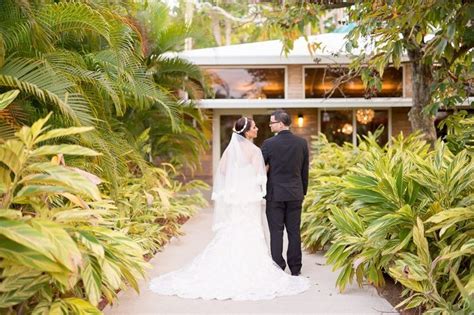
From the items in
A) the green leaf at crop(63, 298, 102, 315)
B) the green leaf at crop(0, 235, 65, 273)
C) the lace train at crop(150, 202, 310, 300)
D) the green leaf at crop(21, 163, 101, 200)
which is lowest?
the lace train at crop(150, 202, 310, 300)

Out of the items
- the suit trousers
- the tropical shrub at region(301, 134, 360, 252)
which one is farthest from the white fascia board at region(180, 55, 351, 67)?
the suit trousers

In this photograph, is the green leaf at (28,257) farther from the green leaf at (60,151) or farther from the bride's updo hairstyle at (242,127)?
the bride's updo hairstyle at (242,127)

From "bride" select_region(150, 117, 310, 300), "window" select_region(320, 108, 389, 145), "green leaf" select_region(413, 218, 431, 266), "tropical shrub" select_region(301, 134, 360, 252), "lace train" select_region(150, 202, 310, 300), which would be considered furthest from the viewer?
"window" select_region(320, 108, 389, 145)

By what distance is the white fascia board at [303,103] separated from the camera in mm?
15570

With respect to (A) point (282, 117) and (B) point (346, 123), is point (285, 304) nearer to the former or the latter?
(A) point (282, 117)

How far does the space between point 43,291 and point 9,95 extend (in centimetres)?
146

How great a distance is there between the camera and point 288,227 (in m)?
7.01

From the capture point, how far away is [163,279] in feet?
21.6

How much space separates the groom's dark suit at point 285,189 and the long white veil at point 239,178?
0.14 m

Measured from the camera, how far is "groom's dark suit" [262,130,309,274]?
6.85 metres

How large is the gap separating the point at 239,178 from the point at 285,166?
590 mm

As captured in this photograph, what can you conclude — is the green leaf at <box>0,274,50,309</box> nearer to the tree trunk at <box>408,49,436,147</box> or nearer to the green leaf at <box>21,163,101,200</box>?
the green leaf at <box>21,163,101,200</box>

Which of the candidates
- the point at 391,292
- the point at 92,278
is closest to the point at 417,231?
the point at 391,292

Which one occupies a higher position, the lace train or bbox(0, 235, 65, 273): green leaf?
bbox(0, 235, 65, 273): green leaf
